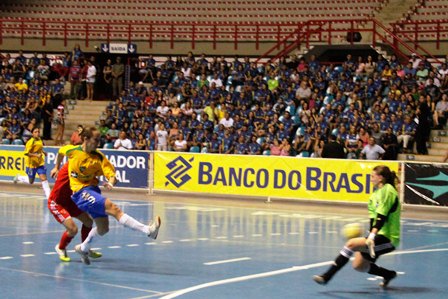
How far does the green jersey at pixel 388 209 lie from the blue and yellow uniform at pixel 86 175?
395 centimetres

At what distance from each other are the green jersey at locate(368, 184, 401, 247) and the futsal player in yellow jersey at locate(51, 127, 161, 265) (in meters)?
3.45

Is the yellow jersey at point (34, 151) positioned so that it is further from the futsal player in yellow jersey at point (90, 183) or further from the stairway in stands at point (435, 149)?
the futsal player in yellow jersey at point (90, 183)

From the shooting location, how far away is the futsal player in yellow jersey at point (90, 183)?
13.1 metres

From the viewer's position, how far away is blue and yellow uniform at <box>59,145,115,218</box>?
1319 cm

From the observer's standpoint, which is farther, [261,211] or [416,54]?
[416,54]

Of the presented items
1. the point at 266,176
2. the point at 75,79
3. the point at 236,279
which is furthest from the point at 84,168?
the point at 75,79

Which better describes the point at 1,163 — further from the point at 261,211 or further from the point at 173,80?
the point at 261,211

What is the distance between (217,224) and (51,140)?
57.4 feet

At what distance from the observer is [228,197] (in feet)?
88.5

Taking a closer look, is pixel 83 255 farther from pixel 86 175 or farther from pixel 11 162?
pixel 11 162

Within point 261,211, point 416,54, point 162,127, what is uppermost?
point 416,54

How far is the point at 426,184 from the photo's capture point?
925 inches

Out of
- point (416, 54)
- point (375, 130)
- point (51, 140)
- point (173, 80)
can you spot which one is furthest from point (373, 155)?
point (51, 140)

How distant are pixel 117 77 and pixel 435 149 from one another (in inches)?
581
